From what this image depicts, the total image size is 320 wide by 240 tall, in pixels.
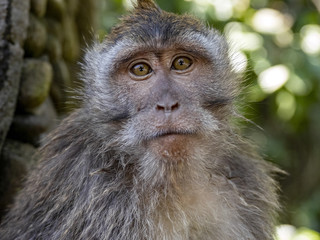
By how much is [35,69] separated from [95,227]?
1529 millimetres

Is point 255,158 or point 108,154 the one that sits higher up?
point 108,154

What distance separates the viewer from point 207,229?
3.74 meters

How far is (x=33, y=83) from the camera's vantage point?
176 inches

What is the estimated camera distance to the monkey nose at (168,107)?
334 centimetres

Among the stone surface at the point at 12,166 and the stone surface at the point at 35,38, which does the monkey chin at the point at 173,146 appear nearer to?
the stone surface at the point at 12,166

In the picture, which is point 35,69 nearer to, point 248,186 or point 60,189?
point 60,189

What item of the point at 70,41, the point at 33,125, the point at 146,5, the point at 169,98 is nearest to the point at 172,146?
the point at 169,98

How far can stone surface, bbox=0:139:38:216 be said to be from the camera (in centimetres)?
445

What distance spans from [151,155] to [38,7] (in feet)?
6.02

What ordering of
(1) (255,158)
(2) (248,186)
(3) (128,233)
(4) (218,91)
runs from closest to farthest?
(3) (128,233), (4) (218,91), (2) (248,186), (1) (255,158)

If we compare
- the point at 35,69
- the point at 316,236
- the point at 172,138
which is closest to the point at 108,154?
the point at 172,138

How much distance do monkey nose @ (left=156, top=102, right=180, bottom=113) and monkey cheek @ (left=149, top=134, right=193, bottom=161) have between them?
0.15 m

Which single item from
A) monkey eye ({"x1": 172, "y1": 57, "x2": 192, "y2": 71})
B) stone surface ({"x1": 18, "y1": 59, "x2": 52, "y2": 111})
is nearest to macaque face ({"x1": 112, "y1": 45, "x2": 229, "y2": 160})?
monkey eye ({"x1": 172, "y1": 57, "x2": 192, "y2": 71})

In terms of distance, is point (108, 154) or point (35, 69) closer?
point (108, 154)
